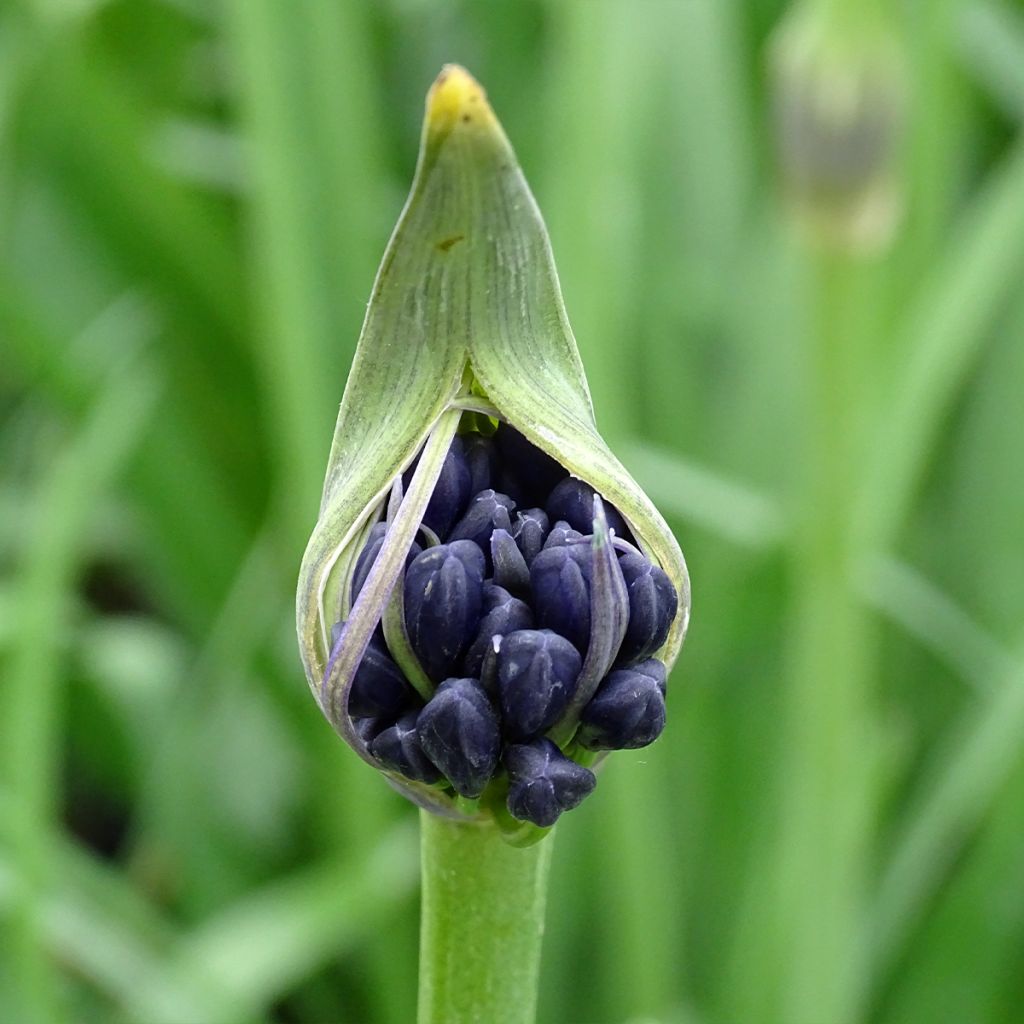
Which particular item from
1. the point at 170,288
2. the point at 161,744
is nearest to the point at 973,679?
the point at 161,744

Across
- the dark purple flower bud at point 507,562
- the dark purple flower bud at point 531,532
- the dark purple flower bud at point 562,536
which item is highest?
the dark purple flower bud at point 562,536

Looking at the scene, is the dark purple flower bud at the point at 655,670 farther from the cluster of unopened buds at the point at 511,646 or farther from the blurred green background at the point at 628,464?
the blurred green background at the point at 628,464

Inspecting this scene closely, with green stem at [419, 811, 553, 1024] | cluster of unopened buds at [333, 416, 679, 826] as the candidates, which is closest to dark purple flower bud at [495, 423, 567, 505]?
cluster of unopened buds at [333, 416, 679, 826]

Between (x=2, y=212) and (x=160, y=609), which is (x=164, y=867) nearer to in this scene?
(x=160, y=609)

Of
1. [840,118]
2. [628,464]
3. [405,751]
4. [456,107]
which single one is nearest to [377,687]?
[405,751]

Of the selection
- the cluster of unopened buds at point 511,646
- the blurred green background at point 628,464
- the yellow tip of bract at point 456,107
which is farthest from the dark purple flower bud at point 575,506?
the blurred green background at point 628,464

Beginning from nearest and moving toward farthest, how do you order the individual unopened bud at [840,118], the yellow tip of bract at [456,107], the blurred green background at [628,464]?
1. the yellow tip of bract at [456,107]
2. the individual unopened bud at [840,118]
3. the blurred green background at [628,464]

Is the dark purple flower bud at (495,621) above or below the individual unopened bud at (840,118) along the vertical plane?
below
